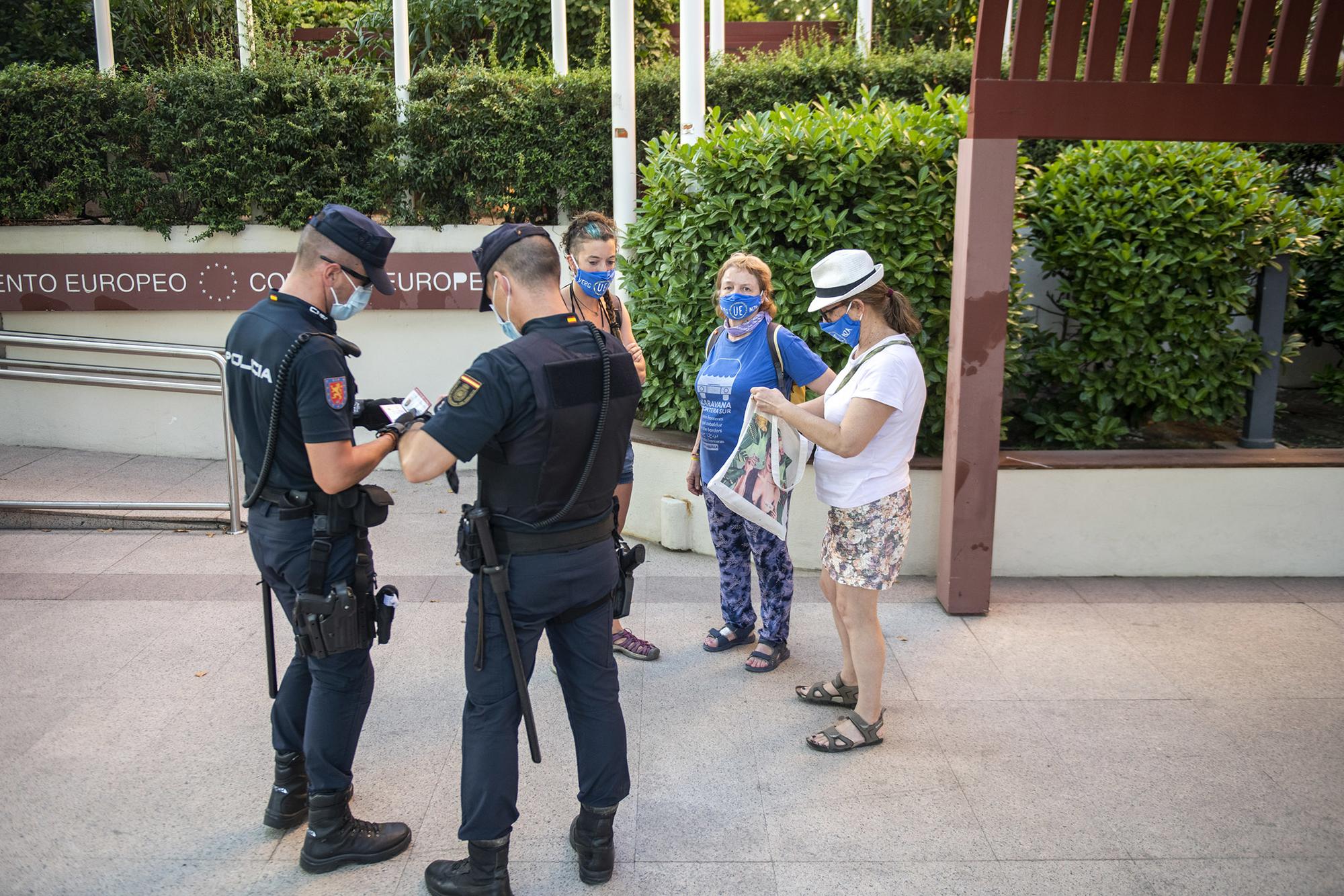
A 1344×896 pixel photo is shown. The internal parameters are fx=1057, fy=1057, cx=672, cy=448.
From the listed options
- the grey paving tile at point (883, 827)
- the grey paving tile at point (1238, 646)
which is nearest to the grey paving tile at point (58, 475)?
the grey paving tile at point (883, 827)

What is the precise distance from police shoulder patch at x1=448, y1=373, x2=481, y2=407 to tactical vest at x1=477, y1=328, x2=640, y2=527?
0.12 m

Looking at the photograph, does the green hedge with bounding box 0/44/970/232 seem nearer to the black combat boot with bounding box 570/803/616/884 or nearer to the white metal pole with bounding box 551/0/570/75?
the white metal pole with bounding box 551/0/570/75

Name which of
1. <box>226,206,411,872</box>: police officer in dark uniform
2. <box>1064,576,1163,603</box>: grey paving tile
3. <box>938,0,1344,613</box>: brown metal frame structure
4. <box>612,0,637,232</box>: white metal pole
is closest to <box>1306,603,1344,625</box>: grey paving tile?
<box>1064,576,1163,603</box>: grey paving tile

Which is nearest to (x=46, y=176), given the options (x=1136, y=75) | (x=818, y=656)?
(x=818, y=656)

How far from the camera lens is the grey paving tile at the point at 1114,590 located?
5363 millimetres

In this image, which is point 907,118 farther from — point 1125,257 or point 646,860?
point 646,860

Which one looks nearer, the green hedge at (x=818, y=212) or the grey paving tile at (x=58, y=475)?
the green hedge at (x=818, y=212)

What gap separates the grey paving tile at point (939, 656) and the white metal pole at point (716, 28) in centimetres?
567

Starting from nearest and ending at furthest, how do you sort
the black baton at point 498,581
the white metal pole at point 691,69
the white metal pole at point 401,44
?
1. the black baton at point 498,581
2. the white metal pole at point 691,69
3. the white metal pole at point 401,44

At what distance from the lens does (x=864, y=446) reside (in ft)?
11.8

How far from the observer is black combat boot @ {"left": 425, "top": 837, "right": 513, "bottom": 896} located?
9.80 feet

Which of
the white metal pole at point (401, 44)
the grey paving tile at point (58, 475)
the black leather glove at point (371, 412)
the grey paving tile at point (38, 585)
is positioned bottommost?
the grey paving tile at point (38, 585)

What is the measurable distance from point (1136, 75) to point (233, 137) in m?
5.90

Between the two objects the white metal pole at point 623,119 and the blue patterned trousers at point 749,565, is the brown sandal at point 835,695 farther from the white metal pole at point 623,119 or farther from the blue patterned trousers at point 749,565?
the white metal pole at point 623,119
